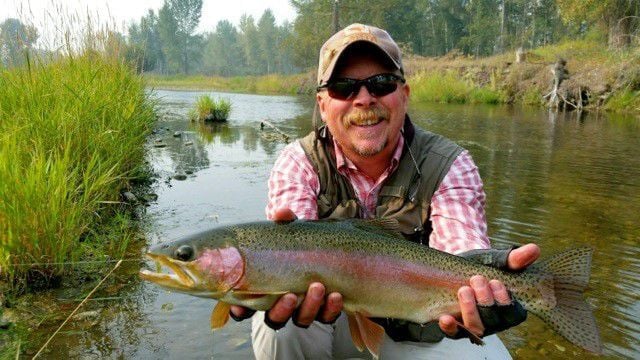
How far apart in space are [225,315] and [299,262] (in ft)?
1.27

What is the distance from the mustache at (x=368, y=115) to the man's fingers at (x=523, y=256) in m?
1.01

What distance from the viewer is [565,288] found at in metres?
2.21

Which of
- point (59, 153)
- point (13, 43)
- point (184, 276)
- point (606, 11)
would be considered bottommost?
point (184, 276)

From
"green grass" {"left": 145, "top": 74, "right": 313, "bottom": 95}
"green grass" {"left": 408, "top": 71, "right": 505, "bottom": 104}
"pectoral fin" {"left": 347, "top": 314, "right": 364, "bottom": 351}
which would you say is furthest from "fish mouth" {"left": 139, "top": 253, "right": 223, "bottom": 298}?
"green grass" {"left": 145, "top": 74, "right": 313, "bottom": 95}

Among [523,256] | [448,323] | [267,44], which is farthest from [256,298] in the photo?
[267,44]

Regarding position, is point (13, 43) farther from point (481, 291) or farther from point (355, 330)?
point (481, 291)

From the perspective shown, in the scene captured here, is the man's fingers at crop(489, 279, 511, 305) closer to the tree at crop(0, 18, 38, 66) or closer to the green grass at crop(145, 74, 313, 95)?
the tree at crop(0, 18, 38, 66)

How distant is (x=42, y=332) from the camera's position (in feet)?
10.4

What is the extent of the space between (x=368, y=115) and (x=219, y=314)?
1.31 m

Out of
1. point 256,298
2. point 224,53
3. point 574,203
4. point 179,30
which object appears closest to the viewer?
point 256,298

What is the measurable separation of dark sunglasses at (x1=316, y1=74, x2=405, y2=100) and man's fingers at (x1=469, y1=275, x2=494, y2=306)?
1.13 meters

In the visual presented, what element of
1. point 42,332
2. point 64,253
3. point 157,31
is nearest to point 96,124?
point 64,253

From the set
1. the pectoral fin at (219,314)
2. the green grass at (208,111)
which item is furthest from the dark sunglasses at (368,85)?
the green grass at (208,111)

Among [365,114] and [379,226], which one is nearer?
[379,226]
